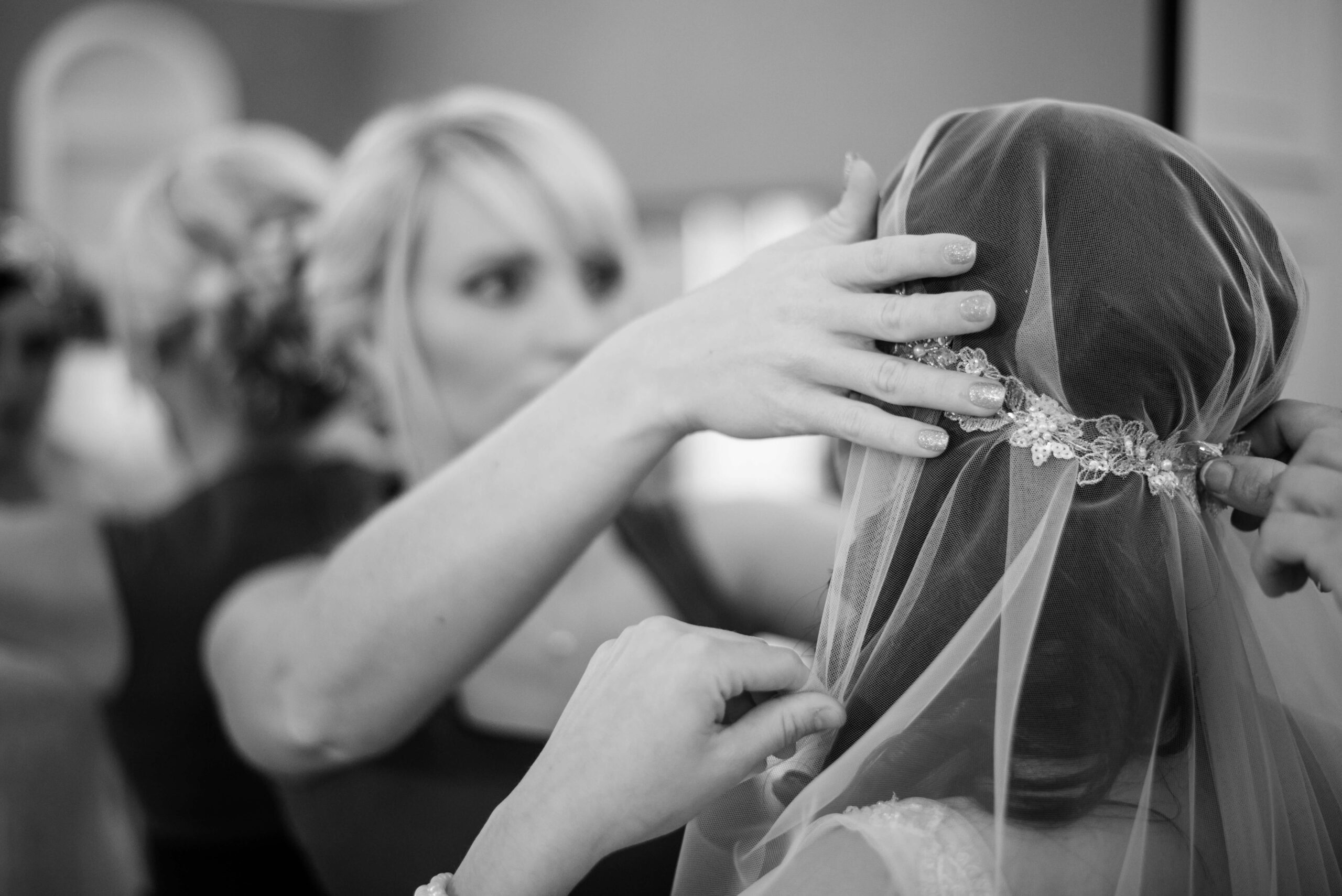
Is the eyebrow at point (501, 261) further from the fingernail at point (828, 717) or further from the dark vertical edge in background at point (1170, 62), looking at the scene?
the dark vertical edge in background at point (1170, 62)

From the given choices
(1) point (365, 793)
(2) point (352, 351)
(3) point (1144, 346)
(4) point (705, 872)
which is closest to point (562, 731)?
(4) point (705, 872)

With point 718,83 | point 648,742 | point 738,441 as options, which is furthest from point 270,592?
point 718,83

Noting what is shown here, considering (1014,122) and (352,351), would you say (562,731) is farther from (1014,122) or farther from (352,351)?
(352,351)

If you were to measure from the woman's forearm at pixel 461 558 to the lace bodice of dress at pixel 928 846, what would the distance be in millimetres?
299

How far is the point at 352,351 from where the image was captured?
157 cm

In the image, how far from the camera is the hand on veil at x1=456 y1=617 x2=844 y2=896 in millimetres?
648

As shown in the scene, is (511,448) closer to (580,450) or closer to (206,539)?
(580,450)

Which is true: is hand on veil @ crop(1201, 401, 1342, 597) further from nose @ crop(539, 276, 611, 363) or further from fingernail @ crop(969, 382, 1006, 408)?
nose @ crop(539, 276, 611, 363)

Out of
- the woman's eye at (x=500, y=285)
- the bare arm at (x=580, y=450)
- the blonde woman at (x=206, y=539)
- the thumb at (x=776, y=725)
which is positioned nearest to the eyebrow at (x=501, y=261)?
the woman's eye at (x=500, y=285)

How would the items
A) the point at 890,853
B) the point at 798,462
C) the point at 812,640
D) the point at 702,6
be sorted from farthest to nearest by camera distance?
the point at 702,6, the point at 798,462, the point at 812,640, the point at 890,853

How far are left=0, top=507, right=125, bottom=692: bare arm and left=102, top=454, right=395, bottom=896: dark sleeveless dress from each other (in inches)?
1.0

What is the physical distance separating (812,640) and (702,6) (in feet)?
14.7

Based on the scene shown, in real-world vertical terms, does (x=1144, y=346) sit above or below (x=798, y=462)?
above

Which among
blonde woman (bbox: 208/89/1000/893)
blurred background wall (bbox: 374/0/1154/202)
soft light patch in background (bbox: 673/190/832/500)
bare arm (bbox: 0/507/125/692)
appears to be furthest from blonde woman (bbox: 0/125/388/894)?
soft light patch in background (bbox: 673/190/832/500)
